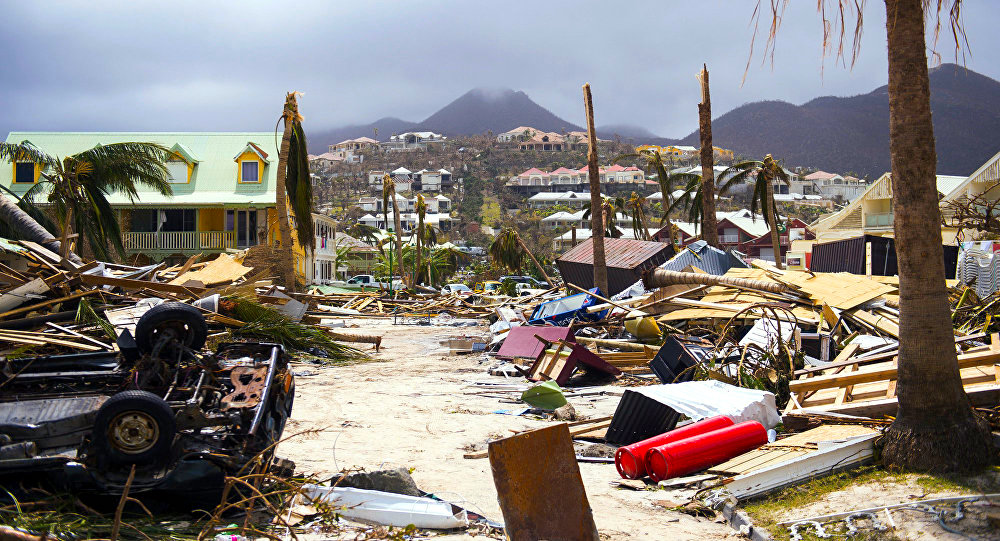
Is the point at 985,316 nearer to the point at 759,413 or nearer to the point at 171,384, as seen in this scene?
the point at 759,413

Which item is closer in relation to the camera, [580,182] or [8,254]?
[8,254]

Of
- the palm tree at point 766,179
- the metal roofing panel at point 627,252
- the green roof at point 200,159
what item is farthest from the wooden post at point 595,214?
the green roof at point 200,159

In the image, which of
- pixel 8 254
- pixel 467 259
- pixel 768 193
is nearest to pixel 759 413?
pixel 8 254

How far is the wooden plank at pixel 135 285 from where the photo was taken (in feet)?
35.6

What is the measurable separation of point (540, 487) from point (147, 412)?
2.61 m

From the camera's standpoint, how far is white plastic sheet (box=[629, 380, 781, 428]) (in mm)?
8203

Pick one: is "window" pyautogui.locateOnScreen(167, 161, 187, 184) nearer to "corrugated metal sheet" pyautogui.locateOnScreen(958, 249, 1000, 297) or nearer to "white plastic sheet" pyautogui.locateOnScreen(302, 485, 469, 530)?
"corrugated metal sheet" pyautogui.locateOnScreen(958, 249, 1000, 297)

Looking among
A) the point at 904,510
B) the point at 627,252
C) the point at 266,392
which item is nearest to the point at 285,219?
the point at 627,252

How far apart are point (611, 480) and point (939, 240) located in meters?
3.55

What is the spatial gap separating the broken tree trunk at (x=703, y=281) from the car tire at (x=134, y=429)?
13.3 m

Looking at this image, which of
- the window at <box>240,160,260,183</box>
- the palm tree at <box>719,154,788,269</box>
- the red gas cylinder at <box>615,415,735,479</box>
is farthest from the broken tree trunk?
the window at <box>240,160,260,183</box>

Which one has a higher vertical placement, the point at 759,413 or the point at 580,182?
the point at 580,182

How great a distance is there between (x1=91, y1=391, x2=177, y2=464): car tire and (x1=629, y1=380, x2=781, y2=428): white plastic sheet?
212 inches

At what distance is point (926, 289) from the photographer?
614 cm
